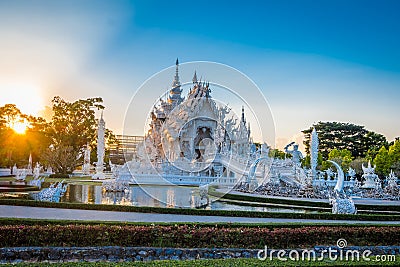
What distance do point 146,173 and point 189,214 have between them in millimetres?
20420

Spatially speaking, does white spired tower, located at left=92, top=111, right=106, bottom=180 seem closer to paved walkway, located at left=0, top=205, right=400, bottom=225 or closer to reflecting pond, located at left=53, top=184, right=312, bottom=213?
reflecting pond, located at left=53, top=184, right=312, bottom=213

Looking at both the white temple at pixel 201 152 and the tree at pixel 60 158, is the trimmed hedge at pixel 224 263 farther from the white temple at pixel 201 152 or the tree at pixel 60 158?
the tree at pixel 60 158

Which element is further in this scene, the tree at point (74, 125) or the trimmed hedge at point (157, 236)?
the tree at point (74, 125)

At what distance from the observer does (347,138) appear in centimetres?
6184

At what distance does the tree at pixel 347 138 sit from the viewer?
61.1 m

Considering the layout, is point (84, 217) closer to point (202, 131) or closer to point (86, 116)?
point (202, 131)

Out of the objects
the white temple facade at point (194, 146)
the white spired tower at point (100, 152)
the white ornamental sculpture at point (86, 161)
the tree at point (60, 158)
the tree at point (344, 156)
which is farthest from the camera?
the tree at point (344, 156)

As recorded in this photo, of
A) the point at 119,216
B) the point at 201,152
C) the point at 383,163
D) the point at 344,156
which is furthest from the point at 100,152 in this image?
the point at 344,156

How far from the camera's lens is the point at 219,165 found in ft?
120

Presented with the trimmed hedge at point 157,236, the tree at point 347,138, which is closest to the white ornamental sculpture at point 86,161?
the tree at point 347,138

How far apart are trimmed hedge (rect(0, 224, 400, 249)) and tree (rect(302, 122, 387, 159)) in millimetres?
55582

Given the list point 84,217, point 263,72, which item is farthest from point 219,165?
point 84,217

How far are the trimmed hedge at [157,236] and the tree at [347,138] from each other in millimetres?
55582

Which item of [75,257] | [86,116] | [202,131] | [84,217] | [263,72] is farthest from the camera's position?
[86,116]
